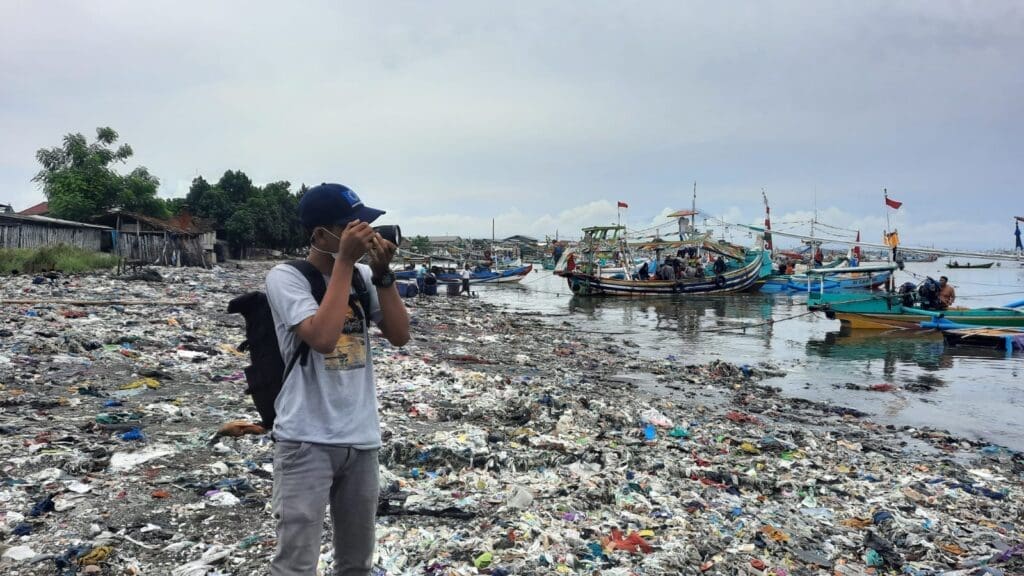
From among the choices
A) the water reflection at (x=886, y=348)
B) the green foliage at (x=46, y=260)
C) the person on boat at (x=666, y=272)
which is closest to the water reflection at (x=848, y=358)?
the water reflection at (x=886, y=348)

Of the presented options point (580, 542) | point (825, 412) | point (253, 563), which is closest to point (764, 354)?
point (825, 412)

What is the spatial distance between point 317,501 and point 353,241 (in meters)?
0.87

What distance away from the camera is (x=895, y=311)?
18.1 m

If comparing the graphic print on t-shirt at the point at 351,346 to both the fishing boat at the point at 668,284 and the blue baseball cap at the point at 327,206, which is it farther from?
the fishing boat at the point at 668,284

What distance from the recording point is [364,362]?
2.17 m

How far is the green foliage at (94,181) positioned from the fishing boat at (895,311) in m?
36.1

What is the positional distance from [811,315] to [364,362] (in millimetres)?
24093

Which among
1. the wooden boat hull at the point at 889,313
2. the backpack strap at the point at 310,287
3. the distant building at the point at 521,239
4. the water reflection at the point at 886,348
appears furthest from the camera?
the distant building at the point at 521,239

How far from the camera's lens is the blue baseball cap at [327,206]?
2148 mm

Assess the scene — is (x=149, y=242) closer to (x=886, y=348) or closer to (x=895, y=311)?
(x=886, y=348)

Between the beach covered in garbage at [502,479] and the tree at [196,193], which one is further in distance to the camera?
the tree at [196,193]

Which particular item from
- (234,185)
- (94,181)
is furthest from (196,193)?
(94,181)

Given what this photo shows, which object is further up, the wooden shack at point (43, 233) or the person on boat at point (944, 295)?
the wooden shack at point (43, 233)

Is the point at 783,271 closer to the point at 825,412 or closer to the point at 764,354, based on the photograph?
the point at 764,354
